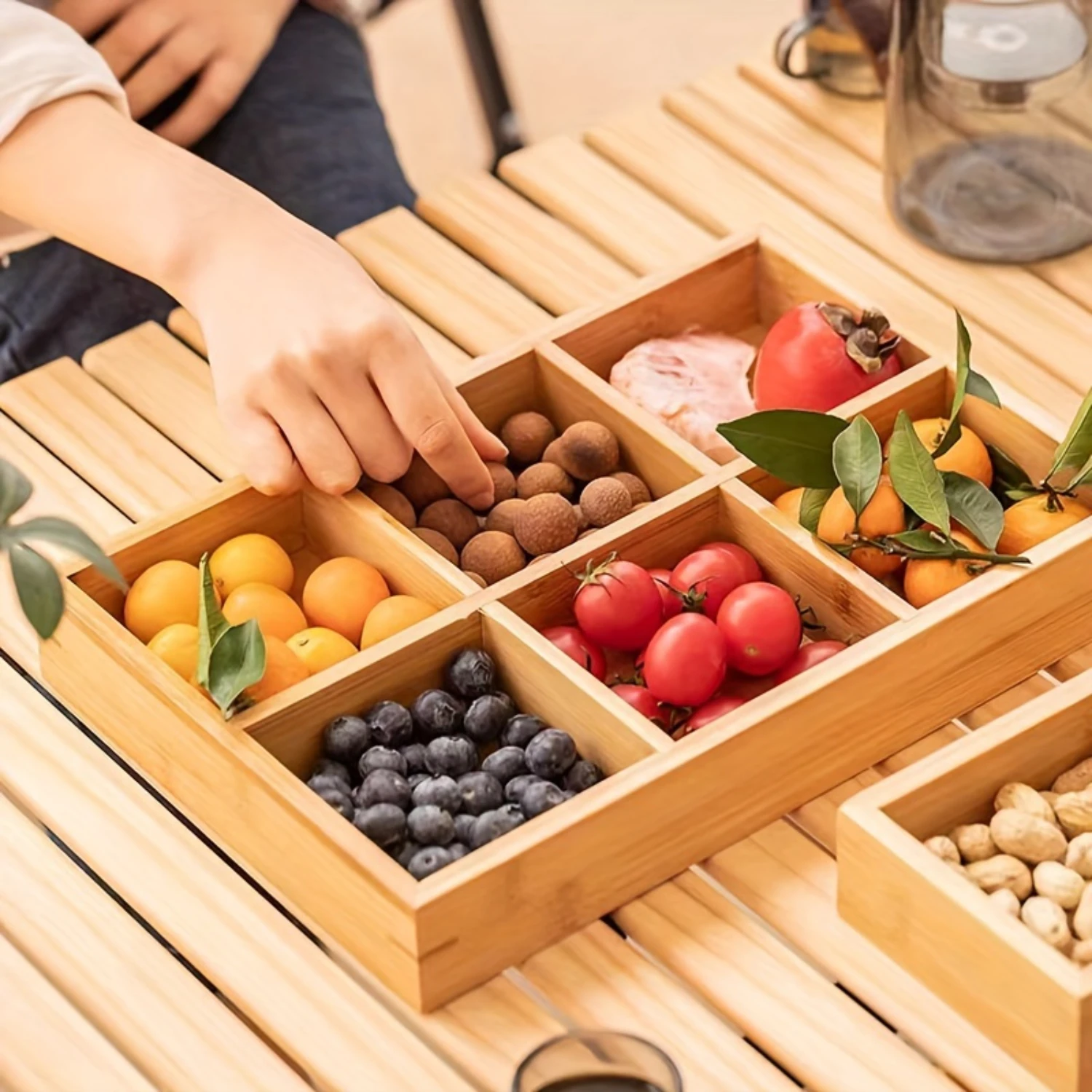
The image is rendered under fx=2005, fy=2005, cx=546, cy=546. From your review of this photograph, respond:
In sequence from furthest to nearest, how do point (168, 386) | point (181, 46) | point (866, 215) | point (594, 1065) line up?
point (181, 46) → point (866, 215) → point (168, 386) → point (594, 1065)

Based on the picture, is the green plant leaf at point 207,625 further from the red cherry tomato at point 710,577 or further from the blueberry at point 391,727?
the red cherry tomato at point 710,577

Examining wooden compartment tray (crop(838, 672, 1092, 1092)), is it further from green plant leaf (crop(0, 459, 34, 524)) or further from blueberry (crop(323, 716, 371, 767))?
green plant leaf (crop(0, 459, 34, 524))

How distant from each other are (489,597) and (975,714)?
0.31 metres

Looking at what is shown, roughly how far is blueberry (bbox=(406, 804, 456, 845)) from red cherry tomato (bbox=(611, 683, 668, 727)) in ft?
0.51

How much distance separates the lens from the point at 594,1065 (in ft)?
3.17

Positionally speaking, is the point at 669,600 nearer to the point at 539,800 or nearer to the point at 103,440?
the point at 539,800

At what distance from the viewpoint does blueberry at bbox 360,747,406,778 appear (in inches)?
44.9

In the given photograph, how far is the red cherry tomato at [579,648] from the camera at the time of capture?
122 centimetres

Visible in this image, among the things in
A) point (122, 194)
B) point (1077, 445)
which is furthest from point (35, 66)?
point (1077, 445)

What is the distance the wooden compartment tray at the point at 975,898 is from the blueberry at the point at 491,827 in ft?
0.59

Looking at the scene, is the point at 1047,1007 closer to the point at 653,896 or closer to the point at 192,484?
the point at 653,896

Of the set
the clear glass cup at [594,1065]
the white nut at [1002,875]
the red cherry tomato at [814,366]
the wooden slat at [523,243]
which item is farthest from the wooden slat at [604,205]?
the clear glass cup at [594,1065]

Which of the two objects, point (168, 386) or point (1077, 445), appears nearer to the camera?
point (1077, 445)

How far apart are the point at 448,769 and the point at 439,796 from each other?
0.11ft
